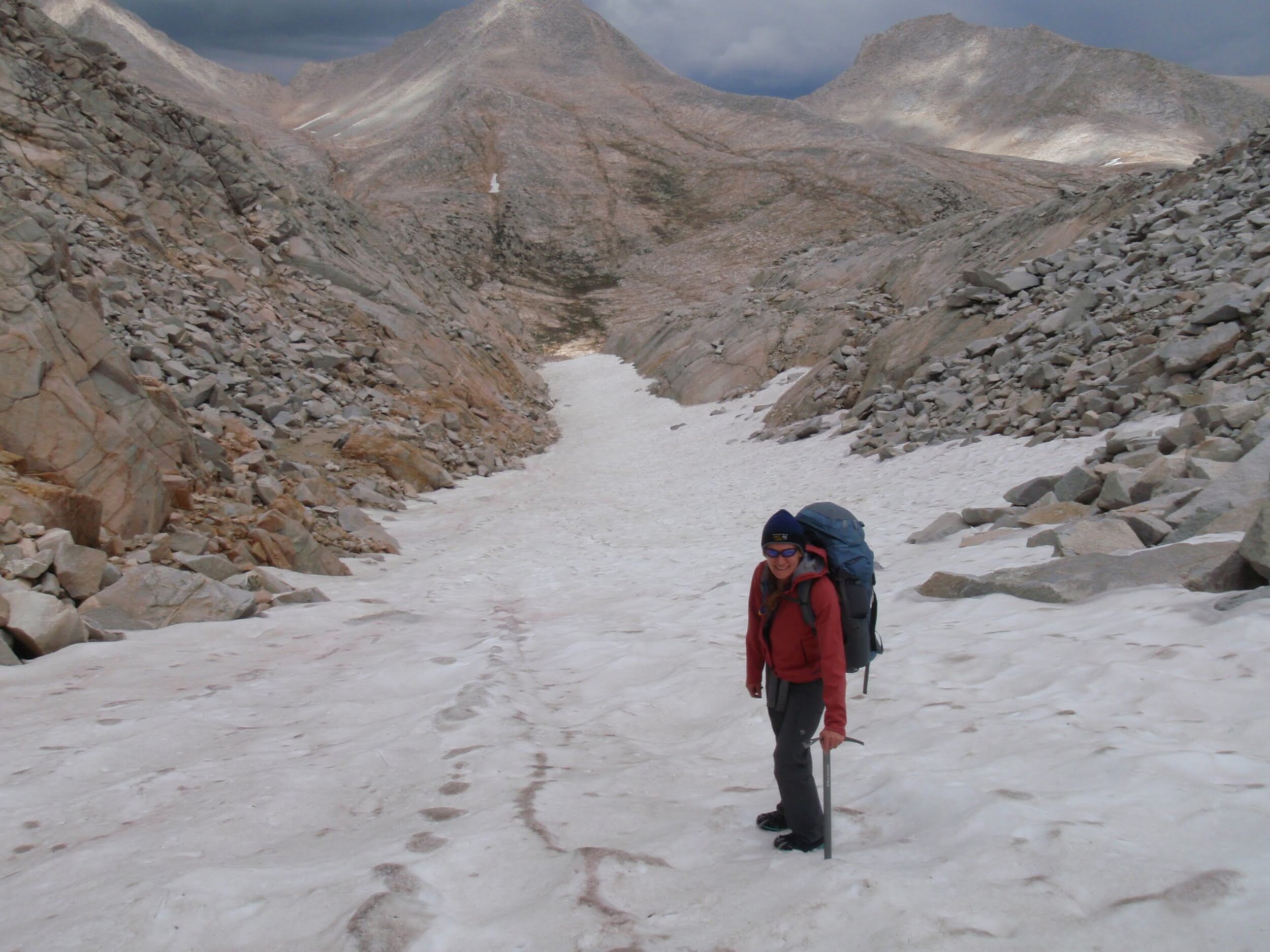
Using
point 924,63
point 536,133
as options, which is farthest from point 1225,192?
point 924,63

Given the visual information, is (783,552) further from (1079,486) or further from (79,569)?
(1079,486)

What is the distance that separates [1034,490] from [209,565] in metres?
10.2

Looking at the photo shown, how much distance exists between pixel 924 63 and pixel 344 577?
172 meters

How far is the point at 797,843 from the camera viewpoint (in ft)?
12.5

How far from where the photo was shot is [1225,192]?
1758 cm

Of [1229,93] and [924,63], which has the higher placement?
[924,63]

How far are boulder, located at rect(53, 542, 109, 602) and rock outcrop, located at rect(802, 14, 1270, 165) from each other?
105 m

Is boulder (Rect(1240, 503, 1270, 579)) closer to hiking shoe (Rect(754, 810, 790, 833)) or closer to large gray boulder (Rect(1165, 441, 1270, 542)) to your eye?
large gray boulder (Rect(1165, 441, 1270, 542))

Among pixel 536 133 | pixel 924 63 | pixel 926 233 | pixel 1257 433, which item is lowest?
pixel 1257 433

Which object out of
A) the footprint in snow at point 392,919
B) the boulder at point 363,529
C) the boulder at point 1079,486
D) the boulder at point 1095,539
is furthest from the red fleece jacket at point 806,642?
the boulder at point 363,529

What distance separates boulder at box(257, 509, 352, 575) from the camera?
34.7 ft

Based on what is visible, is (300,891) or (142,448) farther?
(142,448)

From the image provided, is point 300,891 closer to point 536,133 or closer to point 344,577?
point 344,577

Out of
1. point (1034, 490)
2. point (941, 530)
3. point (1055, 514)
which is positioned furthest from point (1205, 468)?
point (941, 530)
